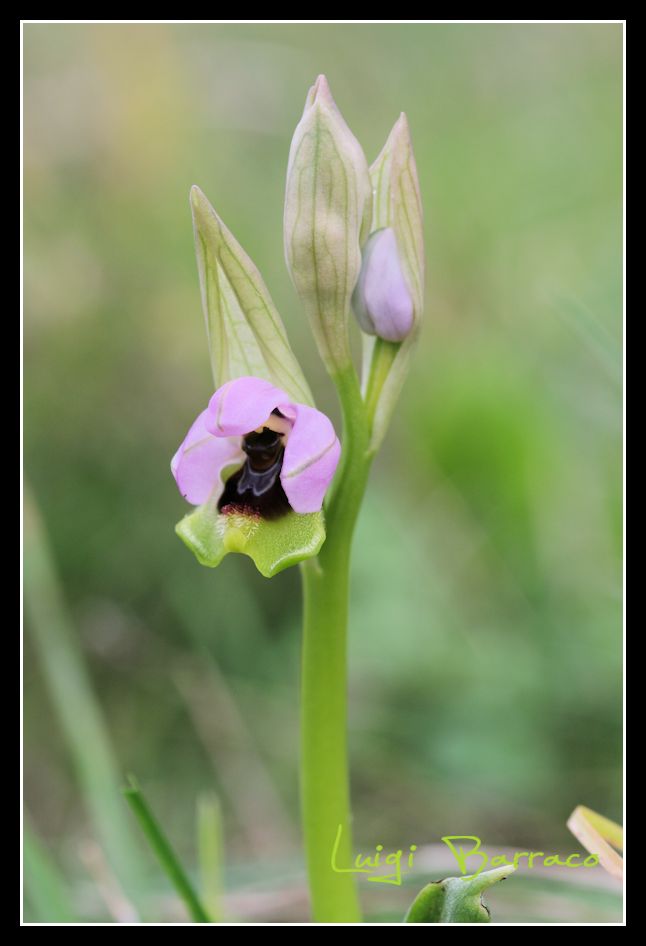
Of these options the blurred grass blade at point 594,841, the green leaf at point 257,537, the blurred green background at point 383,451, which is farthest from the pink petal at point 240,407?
the blurred green background at point 383,451

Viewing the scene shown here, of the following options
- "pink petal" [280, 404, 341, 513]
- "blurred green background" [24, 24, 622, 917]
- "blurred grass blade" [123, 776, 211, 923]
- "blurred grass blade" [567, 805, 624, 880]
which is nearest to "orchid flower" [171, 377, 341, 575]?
"pink petal" [280, 404, 341, 513]

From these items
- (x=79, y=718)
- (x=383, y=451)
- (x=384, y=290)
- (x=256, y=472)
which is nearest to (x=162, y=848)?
(x=256, y=472)

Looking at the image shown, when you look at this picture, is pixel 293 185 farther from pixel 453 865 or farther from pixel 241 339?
pixel 453 865

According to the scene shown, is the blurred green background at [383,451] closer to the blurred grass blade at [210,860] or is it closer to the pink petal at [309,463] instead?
the blurred grass blade at [210,860]

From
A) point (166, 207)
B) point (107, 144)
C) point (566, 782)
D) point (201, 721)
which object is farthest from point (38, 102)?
point (566, 782)

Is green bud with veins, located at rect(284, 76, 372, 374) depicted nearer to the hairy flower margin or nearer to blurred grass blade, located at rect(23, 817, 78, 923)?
the hairy flower margin

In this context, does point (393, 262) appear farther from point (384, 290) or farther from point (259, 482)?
point (259, 482)
